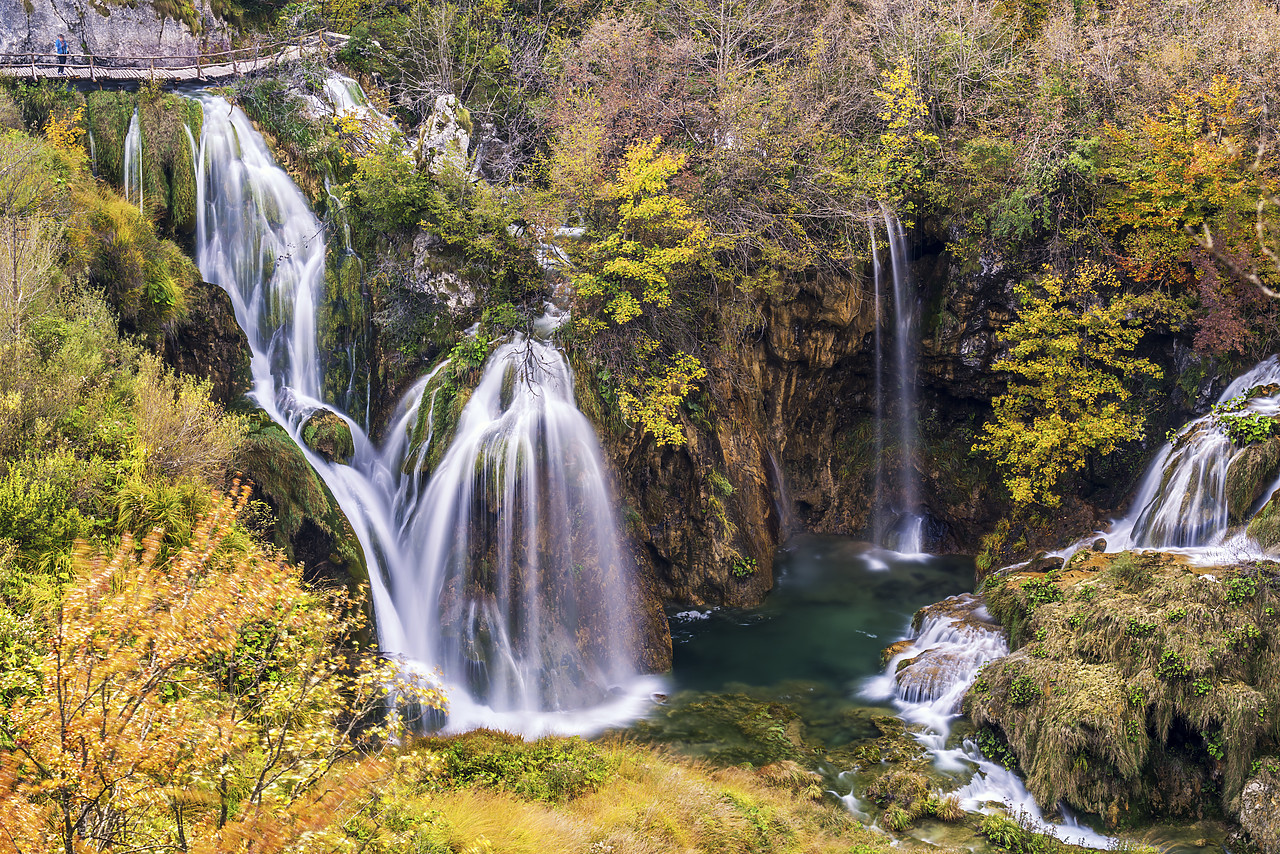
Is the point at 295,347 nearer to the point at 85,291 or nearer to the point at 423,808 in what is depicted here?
Result: the point at 85,291

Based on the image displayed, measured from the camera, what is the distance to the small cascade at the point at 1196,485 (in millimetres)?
13797

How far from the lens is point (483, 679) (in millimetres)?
13648

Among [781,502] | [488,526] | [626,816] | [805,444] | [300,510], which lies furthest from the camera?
[805,444]

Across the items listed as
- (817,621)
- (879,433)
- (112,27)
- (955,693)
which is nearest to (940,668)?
(955,693)

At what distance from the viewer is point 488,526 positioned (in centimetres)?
1398

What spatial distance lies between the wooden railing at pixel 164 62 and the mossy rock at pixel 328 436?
365 inches

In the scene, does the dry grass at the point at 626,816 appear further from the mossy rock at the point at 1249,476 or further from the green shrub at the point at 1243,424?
the green shrub at the point at 1243,424

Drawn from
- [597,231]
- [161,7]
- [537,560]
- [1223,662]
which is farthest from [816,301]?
[161,7]

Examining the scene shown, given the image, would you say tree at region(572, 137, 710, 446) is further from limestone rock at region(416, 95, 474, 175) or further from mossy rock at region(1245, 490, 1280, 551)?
mossy rock at region(1245, 490, 1280, 551)

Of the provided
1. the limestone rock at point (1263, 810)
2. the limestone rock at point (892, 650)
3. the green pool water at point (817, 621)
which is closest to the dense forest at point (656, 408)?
the limestone rock at point (1263, 810)

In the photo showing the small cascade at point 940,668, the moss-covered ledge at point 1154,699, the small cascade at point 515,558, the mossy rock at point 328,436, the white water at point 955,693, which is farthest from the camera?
the mossy rock at point 328,436

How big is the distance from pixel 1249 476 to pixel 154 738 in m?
16.1

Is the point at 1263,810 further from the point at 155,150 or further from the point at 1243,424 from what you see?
the point at 155,150

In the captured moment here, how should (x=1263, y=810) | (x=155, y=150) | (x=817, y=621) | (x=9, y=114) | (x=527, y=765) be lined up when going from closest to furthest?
(x=1263, y=810) < (x=527, y=765) < (x=9, y=114) < (x=155, y=150) < (x=817, y=621)
